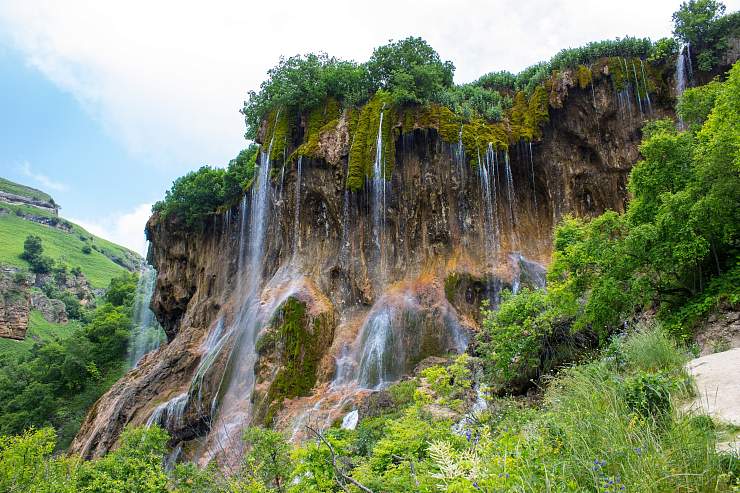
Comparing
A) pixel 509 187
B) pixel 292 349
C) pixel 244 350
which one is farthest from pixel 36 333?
pixel 509 187

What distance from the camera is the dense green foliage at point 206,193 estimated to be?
34.7 metres

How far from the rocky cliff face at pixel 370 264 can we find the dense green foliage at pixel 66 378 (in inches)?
437

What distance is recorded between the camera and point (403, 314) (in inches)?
915

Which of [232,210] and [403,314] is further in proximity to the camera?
[232,210]

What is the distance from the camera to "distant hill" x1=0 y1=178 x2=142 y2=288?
358 ft

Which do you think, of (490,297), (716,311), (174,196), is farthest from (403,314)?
(174,196)

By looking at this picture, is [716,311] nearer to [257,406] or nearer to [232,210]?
[257,406]

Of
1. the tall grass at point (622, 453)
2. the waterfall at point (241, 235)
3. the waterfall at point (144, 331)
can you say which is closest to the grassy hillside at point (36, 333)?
the waterfall at point (144, 331)

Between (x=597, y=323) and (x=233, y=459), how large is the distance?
1344 cm

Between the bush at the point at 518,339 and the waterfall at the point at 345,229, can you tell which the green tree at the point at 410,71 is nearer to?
the waterfall at the point at 345,229

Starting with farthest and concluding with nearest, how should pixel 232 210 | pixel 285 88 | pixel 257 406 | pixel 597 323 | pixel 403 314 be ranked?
pixel 232 210
pixel 285 88
pixel 403 314
pixel 257 406
pixel 597 323

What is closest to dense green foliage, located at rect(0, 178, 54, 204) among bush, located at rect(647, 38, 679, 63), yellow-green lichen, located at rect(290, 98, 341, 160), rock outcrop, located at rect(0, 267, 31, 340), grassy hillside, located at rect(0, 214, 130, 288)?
grassy hillside, located at rect(0, 214, 130, 288)

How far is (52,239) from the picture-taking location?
120125 mm

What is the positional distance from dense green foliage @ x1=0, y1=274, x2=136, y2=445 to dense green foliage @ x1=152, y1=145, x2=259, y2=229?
16.3 meters
